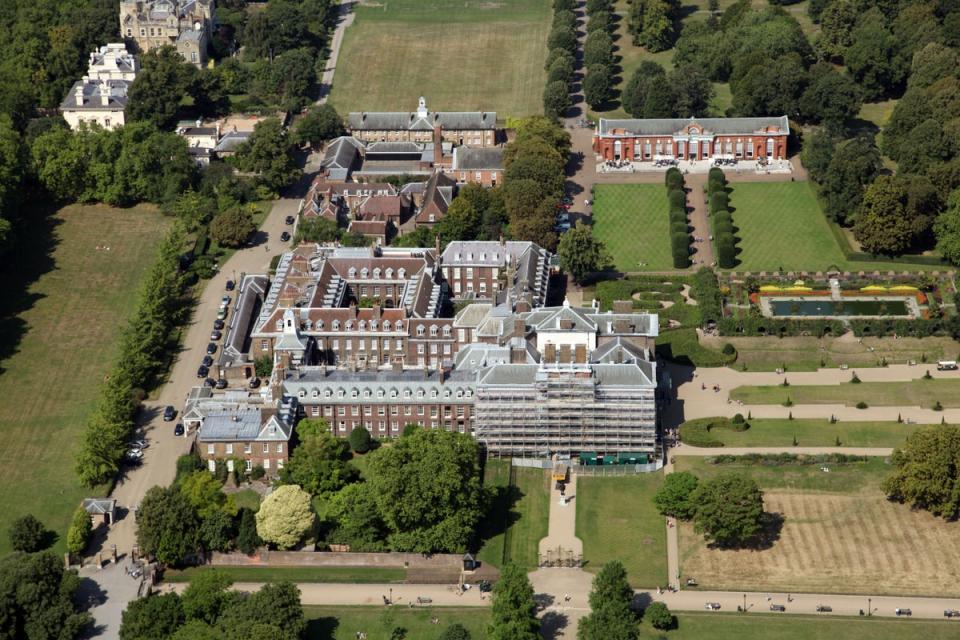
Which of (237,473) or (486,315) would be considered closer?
(237,473)

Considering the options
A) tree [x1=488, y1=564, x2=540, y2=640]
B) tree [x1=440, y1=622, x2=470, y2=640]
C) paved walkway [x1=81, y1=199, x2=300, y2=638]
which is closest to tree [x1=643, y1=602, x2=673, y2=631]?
tree [x1=488, y1=564, x2=540, y2=640]

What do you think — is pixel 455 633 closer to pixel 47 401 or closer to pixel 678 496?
pixel 678 496

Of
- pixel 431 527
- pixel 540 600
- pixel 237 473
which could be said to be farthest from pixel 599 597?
pixel 237 473

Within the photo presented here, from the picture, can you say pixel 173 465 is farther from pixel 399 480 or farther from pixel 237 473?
pixel 399 480

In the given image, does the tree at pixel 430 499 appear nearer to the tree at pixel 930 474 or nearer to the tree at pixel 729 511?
the tree at pixel 729 511

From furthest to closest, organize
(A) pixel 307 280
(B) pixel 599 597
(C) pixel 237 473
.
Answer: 1. (A) pixel 307 280
2. (C) pixel 237 473
3. (B) pixel 599 597

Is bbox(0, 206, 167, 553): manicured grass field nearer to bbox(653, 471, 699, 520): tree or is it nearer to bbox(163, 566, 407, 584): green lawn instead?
bbox(163, 566, 407, 584): green lawn
